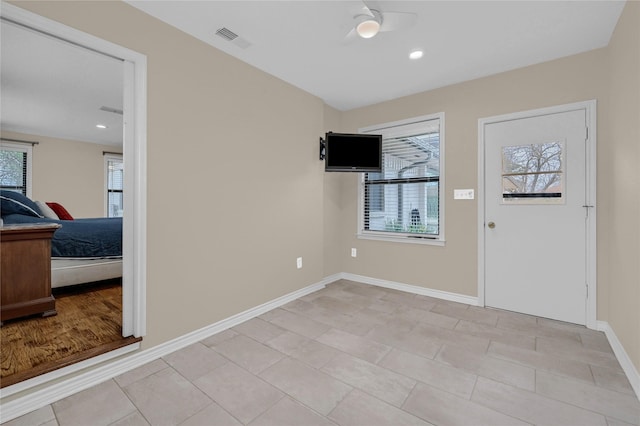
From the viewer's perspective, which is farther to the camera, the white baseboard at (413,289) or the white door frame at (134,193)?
the white baseboard at (413,289)

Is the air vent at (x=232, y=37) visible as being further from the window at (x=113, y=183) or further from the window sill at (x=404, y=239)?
the window at (x=113, y=183)

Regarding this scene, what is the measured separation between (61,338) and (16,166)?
17.5 ft

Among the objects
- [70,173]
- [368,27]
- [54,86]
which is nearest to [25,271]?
[54,86]

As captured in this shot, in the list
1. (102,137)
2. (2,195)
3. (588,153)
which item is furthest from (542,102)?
(102,137)

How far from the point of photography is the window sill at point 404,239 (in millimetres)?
3555

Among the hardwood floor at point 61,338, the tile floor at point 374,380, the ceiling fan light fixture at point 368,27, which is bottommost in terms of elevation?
the tile floor at point 374,380

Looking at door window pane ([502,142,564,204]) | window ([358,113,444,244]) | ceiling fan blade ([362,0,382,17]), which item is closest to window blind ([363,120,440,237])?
window ([358,113,444,244])

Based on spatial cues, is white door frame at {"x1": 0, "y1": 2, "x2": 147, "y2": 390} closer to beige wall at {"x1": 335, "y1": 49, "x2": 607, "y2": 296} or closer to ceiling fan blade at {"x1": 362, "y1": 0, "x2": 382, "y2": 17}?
ceiling fan blade at {"x1": 362, "y1": 0, "x2": 382, "y2": 17}

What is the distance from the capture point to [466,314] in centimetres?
303

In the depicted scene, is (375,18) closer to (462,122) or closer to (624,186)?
(462,122)

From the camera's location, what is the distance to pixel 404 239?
383 centimetres

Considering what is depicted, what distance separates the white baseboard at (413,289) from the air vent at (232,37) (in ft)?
10.6

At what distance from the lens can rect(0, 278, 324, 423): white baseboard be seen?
5.18ft

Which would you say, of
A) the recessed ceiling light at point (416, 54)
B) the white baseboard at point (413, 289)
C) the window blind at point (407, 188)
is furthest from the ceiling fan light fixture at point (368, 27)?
the white baseboard at point (413, 289)
